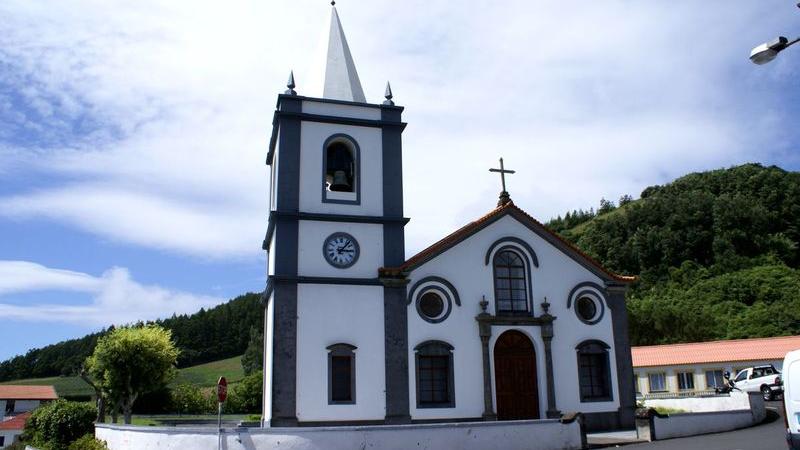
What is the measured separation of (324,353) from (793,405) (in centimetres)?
1278

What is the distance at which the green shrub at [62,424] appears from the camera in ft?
96.6

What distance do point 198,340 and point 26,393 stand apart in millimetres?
31284

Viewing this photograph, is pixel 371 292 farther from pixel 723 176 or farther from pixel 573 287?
pixel 723 176

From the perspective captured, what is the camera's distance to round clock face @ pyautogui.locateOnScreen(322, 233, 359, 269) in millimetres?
21595

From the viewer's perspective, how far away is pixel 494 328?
22250 millimetres

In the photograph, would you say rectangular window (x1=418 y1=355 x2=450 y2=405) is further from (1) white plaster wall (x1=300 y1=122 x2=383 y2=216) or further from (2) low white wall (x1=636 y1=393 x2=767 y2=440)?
(2) low white wall (x1=636 y1=393 x2=767 y2=440)

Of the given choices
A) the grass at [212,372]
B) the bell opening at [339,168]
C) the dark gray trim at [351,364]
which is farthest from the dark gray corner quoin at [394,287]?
the grass at [212,372]

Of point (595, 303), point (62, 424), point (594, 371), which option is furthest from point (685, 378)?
point (62, 424)

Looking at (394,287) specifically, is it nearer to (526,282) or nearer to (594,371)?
(526,282)

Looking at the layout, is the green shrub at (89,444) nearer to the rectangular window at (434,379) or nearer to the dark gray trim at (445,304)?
the rectangular window at (434,379)

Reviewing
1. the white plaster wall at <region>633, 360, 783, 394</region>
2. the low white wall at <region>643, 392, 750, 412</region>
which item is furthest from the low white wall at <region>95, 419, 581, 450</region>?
the white plaster wall at <region>633, 360, 783, 394</region>

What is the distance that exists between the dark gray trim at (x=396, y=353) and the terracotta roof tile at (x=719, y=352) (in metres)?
28.5

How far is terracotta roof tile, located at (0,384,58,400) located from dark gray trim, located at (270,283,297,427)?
6504 centimetres

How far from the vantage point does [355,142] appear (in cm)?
2291
